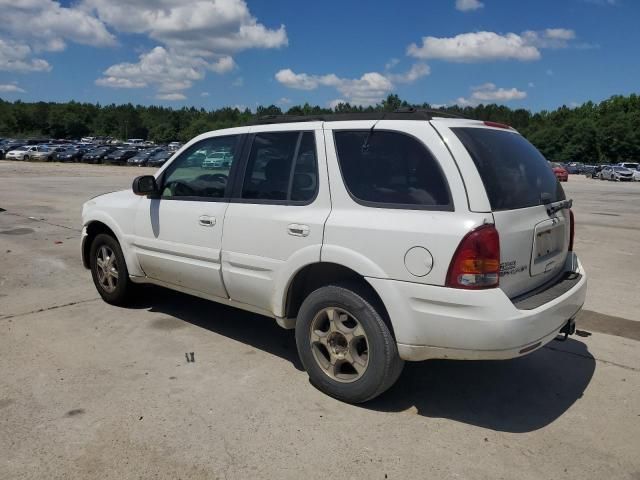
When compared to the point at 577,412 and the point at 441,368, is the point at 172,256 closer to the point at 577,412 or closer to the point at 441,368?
the point at 441,368

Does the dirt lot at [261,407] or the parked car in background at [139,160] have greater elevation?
the dirt lot at [261,407]

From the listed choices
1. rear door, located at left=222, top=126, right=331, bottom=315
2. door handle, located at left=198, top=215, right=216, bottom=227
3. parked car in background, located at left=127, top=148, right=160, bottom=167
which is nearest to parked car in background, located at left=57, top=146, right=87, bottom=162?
parked car in background, located at left=127, top=148, right=160, bottom=167

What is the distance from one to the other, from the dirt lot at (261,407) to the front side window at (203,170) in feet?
4.13

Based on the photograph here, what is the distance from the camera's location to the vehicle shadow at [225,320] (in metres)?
4.63

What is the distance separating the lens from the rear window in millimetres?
3232

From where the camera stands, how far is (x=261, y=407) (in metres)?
3.51

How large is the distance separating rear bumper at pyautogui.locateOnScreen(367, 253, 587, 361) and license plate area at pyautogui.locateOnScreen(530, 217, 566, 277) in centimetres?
29

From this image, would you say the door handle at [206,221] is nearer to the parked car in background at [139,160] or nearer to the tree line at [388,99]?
the parked car in background at [139,160]

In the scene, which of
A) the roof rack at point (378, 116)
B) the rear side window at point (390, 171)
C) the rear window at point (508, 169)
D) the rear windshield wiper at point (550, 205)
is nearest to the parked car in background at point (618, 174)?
the rear window at point (508, 169)


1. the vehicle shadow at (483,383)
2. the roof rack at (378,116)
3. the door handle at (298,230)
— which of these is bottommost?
the vehicle shadow at (483,383)

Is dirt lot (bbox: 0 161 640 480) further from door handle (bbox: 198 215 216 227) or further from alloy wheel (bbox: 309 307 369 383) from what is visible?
door handle (bbox: 198 215 216 227)

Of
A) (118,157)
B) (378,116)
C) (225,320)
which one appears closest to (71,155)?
(118,157)

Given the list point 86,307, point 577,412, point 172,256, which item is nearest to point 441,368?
point 577,412

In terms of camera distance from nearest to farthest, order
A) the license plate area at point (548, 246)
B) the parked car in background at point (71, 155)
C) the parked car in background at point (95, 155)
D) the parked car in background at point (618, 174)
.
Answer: the license plate area at point (548, 246) < the parked car in background at point (618, 174) < the parked car in background at point (71, 155) < the parked car in background at point (95, 155)
